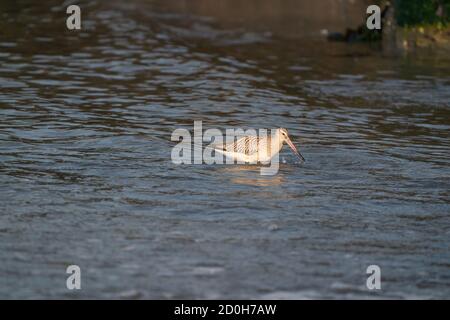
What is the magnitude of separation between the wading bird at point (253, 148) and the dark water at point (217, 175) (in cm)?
18

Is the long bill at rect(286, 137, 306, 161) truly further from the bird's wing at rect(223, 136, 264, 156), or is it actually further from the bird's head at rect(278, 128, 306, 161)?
the bird's wing at rect(223, 136, 264, 156)

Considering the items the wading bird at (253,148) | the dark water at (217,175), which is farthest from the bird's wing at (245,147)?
the dark water at (217,175)

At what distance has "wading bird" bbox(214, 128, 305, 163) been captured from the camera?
13.1 m

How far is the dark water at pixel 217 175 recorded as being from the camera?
9.33m

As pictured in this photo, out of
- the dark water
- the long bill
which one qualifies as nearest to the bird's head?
the long bill

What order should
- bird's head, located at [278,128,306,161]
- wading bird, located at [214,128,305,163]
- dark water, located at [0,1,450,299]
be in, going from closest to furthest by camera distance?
dark water, located at [0,1,450,299]
wading bird, located at [214,128,305,163]
bird's head, located at [278,128,306,161]

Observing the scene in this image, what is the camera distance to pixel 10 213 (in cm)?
1084

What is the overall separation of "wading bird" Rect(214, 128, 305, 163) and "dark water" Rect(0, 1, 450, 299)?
0.18 m

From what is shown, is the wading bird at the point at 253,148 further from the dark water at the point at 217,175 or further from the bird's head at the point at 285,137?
the dark water at the point at 217,175

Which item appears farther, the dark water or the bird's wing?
→ the bird's wing

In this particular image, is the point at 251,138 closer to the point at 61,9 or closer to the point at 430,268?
the point at 430,268

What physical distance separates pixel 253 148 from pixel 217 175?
2.36 feet

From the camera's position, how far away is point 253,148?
1309 centimetres
